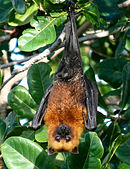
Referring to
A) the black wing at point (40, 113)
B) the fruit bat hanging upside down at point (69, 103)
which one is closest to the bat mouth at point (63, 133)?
the fruit bat hanging upside down at point (69, 103)

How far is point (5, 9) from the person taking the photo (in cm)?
457

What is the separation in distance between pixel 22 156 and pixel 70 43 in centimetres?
140

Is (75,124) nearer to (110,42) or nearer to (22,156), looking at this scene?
(22,156)

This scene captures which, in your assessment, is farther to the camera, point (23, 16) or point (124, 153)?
point (23, 16)

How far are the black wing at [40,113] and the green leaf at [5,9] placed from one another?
1.09 m

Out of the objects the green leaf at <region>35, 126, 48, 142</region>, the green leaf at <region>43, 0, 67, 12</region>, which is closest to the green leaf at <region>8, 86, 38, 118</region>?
the green leaf at <region>35, 126, 48, 142</region>

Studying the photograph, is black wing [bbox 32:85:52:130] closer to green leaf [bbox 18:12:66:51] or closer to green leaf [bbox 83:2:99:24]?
green leaf [bbox 18:12:66:51]

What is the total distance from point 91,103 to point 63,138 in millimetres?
552

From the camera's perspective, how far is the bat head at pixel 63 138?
11.9 feet

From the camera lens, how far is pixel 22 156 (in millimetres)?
3430

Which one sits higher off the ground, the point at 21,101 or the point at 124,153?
the point at 21,101

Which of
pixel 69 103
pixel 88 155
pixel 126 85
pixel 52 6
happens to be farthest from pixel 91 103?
pixel 52 6

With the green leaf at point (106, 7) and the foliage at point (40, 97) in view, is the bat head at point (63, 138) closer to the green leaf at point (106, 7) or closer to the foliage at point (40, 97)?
the foliage at point (40, 97)

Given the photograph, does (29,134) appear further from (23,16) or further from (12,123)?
(23,16)
